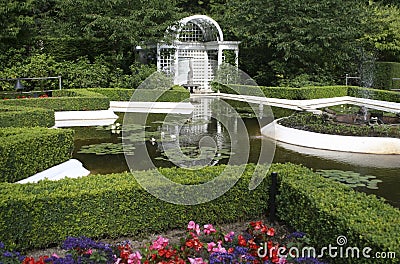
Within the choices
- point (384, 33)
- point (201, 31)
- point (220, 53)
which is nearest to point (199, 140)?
point (220, 53)

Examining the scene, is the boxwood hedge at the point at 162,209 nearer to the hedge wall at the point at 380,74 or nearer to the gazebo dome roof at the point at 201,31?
the gazebo dome roof at the point at 201,31

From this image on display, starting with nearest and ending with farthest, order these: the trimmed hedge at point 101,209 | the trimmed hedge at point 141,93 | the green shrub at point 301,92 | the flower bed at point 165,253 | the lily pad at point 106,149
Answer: the flower bed at point 165,253 < the trimmed hedge at point 101,209 < the lily pad at point 106,149 < the trimmed hedge at point 141,93 < the green shrub at point 301,92

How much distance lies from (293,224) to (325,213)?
706 millimetres

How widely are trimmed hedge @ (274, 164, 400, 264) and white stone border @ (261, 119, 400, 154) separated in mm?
3939

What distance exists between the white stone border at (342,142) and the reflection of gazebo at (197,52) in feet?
40.1

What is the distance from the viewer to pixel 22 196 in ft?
13.4

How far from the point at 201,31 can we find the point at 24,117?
53.9ft

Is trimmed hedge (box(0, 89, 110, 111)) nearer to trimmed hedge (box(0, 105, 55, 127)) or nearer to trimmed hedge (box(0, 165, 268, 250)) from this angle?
trimmed hedge (box(0, 105, 55, 127))

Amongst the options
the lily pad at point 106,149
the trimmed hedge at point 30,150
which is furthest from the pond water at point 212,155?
the trimmed hedge at point 30,150

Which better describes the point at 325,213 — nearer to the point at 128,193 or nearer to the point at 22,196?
the point at 128,193

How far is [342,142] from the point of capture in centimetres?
870

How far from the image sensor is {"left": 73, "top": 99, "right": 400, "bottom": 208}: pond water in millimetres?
7012

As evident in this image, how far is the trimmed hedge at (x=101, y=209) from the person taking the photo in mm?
4055

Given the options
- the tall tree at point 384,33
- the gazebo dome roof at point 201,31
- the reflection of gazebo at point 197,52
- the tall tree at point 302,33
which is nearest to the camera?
the tall tree at point 302,33
